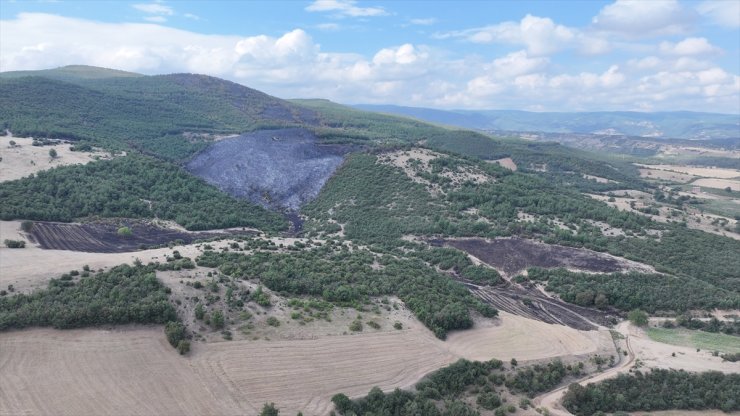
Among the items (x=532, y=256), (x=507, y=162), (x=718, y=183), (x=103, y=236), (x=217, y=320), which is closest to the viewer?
(x=217, y=320)

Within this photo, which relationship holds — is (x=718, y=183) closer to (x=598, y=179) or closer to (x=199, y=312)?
(x=598, y=179)

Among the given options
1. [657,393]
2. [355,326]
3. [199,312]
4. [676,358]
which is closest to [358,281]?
[355,326]

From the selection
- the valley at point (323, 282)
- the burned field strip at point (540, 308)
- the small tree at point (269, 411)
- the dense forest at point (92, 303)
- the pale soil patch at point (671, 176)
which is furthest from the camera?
the pale soil patch at point (671, 176)

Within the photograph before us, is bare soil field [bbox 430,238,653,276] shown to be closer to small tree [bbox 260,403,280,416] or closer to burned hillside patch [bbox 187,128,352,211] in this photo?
burned hillside patch [bbox 187,128,352,211]

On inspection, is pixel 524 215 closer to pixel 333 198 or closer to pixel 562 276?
pixel 562 276

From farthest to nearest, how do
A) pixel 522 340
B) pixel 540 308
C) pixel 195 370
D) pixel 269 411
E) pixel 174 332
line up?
pixel 540 308, pixel 522 340, pixel 174 332, pixel 195 370, pixel 269 411

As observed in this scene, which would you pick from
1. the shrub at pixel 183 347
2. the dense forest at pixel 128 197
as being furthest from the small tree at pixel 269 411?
the dense forest at pixel 128 197

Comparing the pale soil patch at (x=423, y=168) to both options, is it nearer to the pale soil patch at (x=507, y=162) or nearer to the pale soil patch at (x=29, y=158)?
the pale soil patch at (x=29, y=158)

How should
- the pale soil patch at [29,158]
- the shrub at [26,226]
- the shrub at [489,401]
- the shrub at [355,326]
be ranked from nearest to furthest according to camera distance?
1. the shrub at [489,401]
2. the shrub at [355,326]
3. the shrub at [26,226]
4. the pale soil patch at [29,158]
